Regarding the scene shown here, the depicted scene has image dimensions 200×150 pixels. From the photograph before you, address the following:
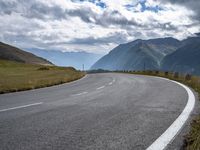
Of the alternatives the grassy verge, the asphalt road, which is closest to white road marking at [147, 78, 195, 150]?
the asphalt road

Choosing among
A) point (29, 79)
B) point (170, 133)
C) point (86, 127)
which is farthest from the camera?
point (29, 79)

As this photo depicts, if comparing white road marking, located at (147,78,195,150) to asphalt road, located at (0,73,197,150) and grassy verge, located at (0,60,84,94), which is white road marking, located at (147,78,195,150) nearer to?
asphalt road, located at (0,73,197,150)

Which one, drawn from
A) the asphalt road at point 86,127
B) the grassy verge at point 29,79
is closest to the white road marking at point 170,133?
the asphalt road at point 86,127

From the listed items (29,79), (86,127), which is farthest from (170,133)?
(29,79)

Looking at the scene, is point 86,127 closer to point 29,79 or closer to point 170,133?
point 170,133

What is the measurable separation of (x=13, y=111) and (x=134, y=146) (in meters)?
5.07

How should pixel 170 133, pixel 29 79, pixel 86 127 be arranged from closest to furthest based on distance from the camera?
1. pixel 170 133
2. pixel 86 127
3. pixel 29 79

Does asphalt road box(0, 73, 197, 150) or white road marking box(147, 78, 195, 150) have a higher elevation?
asphalt road box(0, 73, 197, 150)

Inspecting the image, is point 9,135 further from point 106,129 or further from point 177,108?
point 177,108

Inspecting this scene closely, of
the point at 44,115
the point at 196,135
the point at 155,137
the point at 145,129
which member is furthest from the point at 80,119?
the point at 196,135

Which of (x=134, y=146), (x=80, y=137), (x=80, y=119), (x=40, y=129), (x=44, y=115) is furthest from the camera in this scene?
(x=44, y=115)

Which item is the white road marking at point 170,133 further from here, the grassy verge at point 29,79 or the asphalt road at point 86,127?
the grassy verge at point 29,79

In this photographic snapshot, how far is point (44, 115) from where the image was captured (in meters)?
8.55

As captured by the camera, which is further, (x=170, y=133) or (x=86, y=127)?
(x=86, y=127)
